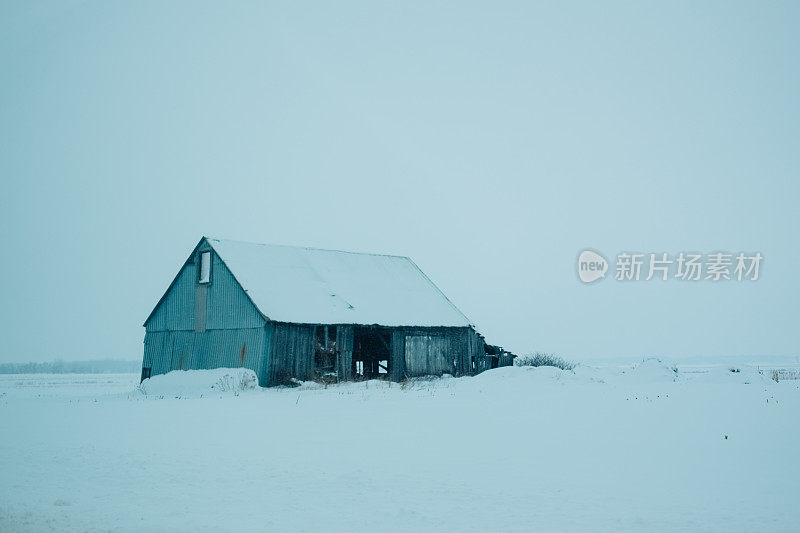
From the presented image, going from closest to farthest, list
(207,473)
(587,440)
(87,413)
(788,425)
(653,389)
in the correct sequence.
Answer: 1. (207,473)
2. (587,440)
3. (788,425)
4. (87,413)
5. (653,389)

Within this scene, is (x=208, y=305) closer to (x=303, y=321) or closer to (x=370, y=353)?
(x=303, y=321)

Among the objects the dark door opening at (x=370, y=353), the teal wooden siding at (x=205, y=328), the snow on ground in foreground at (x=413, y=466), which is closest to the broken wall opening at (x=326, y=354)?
the teal wooden siding at (x=205, y=328)

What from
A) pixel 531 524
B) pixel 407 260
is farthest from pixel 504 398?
pixel 407 260

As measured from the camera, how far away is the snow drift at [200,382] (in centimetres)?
2717

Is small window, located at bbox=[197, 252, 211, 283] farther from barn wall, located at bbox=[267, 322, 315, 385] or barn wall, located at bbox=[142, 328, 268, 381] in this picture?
barn wall, located at bbox=[267, 322, 315, 385]

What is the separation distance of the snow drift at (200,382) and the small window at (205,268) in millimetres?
4459

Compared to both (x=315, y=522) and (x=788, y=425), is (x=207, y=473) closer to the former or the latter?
(x=315, y=522)

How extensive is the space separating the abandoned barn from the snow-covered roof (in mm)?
70

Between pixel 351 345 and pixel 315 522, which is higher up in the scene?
pixel 351 345

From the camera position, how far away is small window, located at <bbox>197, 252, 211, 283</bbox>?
1244 inches

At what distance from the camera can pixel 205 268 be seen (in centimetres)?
3191

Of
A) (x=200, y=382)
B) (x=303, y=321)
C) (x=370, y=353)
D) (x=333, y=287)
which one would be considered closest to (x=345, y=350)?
(x=303, y=321)

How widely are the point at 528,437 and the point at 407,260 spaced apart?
2785 centimetres

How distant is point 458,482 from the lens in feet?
31.0
